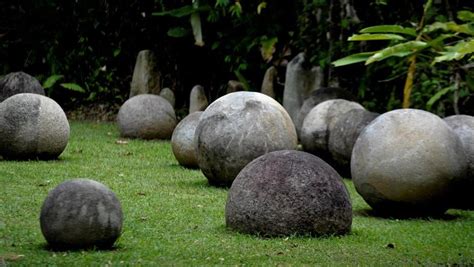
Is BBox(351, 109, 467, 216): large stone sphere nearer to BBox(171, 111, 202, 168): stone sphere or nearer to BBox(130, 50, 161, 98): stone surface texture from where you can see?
BBox(171, 111, 202, 168): stone sphere

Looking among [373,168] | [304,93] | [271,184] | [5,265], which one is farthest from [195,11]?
[5,265]

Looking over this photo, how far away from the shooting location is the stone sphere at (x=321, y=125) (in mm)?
15773

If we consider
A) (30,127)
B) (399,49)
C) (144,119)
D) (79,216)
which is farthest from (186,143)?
(79,216)

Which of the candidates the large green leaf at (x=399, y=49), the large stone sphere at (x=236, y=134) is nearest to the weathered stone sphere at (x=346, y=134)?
the large stone sphere at (x=236, y=134)

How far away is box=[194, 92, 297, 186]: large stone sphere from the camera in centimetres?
1320

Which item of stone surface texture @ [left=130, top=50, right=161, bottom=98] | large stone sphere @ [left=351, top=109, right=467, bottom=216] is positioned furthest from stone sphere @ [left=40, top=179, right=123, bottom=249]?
stone surface texture @ [left=130, top=50, right=161, bottom=98]

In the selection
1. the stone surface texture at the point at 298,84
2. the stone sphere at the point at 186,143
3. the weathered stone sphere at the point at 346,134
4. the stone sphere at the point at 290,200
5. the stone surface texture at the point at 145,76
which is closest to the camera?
the stone sphere at the point at 290,200

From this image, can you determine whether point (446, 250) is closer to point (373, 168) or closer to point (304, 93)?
point (373, 168)

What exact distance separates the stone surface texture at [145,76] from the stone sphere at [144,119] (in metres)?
4.07

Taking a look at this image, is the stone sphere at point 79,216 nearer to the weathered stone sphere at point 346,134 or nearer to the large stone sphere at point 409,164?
the large stone sphere at point 409,164

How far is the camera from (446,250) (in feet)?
30.5

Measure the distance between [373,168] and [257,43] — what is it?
12.0 m

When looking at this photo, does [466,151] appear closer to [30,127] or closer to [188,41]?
[30,127]

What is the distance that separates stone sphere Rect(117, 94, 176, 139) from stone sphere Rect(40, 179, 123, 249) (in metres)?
11.3
